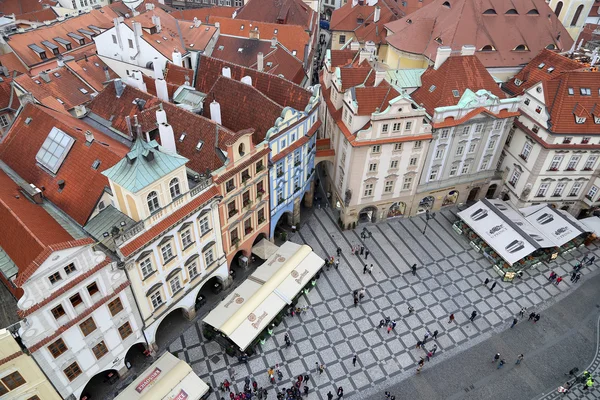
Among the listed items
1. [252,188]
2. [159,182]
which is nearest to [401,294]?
[252,188]

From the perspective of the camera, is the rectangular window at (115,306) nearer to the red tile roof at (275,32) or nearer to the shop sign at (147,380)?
the shop sign at (147,380)

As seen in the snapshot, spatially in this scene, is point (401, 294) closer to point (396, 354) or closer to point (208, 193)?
point (396, 354)

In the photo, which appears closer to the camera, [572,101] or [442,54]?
[572,101]

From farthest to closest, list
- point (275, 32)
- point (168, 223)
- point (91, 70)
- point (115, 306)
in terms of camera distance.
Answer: point (275, 32), point (91, 70), point (168, 223), point (115, 306)

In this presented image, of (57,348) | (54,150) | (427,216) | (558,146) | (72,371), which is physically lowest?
(427,216)

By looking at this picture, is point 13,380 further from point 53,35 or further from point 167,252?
point 53,35

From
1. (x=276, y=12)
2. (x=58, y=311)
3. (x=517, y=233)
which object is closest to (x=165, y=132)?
(x=58, y=311)
